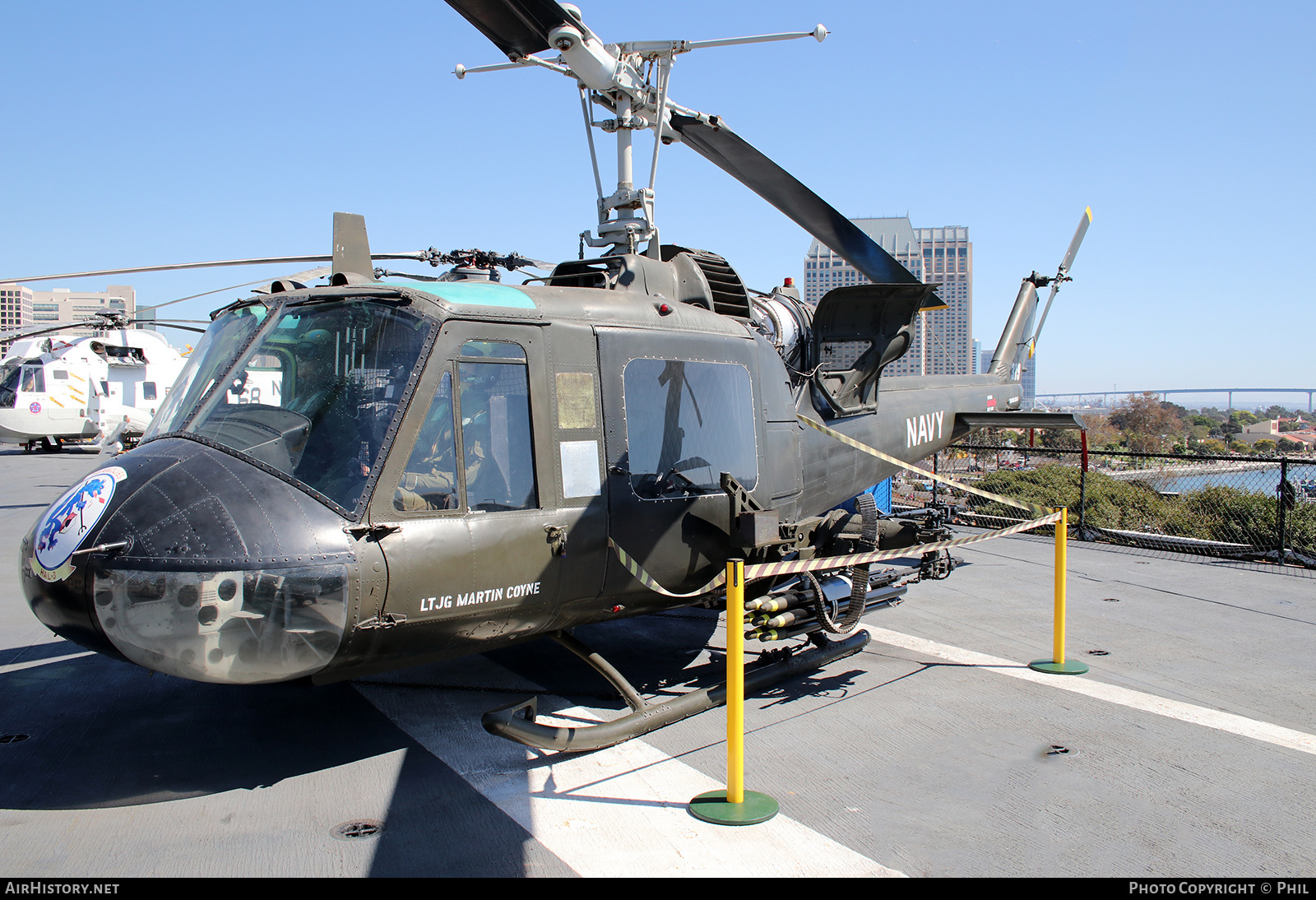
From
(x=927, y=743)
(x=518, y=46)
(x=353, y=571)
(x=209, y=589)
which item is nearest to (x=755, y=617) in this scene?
(x=927, y=743)

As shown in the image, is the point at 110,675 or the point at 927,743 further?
the point at 110,675

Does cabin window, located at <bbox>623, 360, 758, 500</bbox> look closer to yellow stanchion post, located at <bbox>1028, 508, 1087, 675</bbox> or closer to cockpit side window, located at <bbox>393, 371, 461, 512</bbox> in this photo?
cockpit side window, located at <bbox>393, 371, 461, 512</bbox>

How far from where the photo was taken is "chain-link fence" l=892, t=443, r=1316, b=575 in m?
10.3

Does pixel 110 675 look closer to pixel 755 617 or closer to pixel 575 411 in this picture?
pixel 575 411

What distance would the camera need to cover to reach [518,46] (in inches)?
236

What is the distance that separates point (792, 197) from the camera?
7031mm

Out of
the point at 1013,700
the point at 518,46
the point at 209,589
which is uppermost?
the point at 518,46

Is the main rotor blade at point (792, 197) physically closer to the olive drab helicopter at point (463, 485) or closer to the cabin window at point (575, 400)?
the olive drab helicopter at point (463, 485)

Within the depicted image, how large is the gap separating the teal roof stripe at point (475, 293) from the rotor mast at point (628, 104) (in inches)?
83.1

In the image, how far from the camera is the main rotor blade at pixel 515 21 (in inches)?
213

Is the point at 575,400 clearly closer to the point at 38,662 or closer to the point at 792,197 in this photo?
the point at 792,197

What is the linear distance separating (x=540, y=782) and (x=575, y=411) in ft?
6.32

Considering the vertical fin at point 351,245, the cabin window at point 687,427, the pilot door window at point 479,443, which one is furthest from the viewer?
the vertical fin at point 351,245

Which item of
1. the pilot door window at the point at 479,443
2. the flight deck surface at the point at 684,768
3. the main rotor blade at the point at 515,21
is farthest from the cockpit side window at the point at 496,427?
the main rotor blade at the point at 515,21
